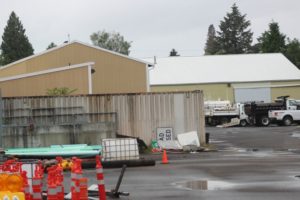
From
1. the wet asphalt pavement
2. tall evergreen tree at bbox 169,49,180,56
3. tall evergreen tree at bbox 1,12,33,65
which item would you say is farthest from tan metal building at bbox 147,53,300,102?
tall evergreen tree at bbox 169,49,180,56

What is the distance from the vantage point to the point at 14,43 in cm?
10556

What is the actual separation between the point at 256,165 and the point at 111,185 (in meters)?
6.16

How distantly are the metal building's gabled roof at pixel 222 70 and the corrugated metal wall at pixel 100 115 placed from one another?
4192 cm

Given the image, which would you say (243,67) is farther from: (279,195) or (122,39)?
(279,195)

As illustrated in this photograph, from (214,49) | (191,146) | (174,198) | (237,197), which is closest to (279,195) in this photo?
(237,197)

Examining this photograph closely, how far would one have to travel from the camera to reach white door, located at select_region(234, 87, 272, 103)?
227ft

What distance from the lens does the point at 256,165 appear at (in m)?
18.9

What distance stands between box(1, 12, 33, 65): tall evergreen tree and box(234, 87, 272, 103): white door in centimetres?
4710

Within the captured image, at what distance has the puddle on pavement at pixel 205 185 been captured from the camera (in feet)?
44.3

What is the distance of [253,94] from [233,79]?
2.75 m

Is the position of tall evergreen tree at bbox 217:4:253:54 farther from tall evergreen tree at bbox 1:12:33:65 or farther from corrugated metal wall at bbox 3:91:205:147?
corrugated metal wall at bbox 3:91:205:147

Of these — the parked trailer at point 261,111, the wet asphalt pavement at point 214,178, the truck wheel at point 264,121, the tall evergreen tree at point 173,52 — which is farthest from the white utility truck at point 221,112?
the tall evergreen tree at point 173,52

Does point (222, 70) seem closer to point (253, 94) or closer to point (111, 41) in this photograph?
point (253, 94)

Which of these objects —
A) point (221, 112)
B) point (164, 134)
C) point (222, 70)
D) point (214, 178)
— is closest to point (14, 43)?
point (222, 70)
